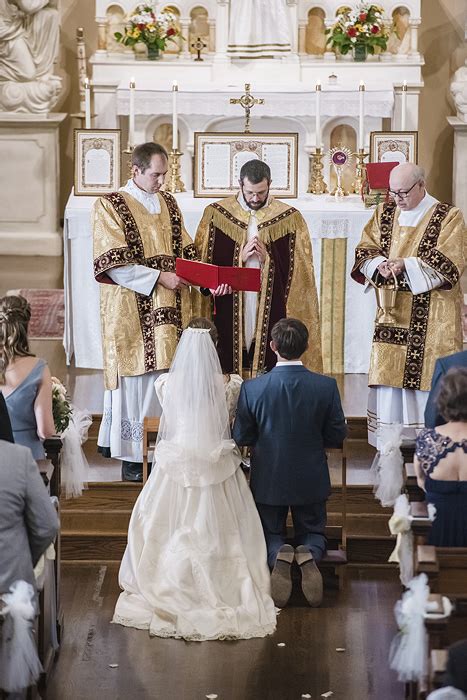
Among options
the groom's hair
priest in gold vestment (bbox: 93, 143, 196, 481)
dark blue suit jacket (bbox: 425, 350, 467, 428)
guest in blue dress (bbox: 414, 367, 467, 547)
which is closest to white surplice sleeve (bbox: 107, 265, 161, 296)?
priest in gold vestment (bbox: 93, 143, 196, 481)

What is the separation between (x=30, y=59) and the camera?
13305mm

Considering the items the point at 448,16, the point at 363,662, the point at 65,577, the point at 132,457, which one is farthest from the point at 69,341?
the point at 448,16

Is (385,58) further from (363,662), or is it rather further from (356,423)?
(363,662)

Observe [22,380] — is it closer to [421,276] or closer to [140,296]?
[140,296]

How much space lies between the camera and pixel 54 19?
13.4 metres

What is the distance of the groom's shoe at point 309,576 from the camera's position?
21.5ft

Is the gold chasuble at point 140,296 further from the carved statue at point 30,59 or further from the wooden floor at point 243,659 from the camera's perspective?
the carved statue at point 30,59

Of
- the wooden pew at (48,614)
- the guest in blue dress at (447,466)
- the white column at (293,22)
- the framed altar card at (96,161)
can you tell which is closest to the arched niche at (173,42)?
the white column at (293,22)

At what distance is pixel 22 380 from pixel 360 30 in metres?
7.27

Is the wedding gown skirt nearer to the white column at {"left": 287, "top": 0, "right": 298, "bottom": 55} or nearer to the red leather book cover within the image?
the red leather book cover

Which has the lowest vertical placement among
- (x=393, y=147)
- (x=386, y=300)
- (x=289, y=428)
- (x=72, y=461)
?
(x=72, y=461)

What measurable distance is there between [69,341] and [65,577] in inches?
111

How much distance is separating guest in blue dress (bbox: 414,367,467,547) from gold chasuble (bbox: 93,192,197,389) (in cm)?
231

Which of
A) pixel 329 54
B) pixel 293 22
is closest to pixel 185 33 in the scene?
pixel 293 22
